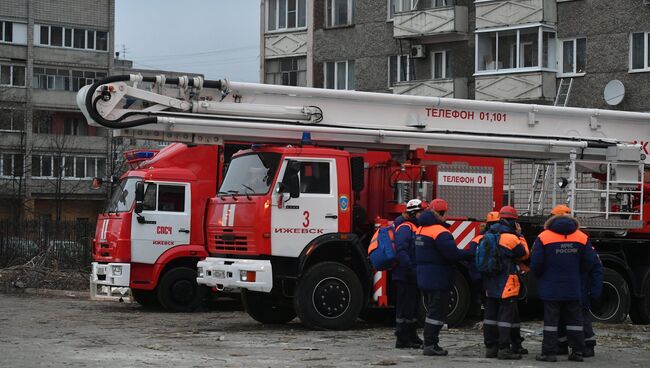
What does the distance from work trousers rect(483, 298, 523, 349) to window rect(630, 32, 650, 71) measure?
23817mm

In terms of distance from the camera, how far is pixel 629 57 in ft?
119

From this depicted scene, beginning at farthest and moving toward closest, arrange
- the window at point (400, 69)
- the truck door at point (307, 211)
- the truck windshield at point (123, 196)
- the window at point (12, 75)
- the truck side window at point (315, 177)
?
1. the window at point (12, 75)
2. the window at point (400, 69)
3. the truck windshield at point (123, 196)
4. the truck side window at point (315, 177)
5. the truck door at point (307, 211)

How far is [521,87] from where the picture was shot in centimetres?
3762

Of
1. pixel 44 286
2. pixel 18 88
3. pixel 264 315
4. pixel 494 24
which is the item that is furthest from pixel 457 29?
pixel 18 88

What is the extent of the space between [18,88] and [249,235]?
187ft

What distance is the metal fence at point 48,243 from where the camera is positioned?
31.1 metres

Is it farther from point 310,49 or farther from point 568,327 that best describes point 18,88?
point 568,327

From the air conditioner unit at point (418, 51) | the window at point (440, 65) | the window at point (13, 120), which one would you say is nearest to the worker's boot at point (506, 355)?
the window at point (440, 65)

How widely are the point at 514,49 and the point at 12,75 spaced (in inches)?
1643

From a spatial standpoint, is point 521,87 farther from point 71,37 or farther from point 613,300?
point 71,37

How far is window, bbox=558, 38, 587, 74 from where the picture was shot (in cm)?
3747

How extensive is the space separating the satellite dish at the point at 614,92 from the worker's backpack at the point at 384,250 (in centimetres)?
2196

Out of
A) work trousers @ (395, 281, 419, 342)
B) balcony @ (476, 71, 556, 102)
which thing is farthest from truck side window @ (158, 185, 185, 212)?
balcony @ (476, 71, 556, 102)

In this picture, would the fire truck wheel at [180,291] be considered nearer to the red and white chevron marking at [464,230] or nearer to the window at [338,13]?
the red and white chevron marking at [464,230]
